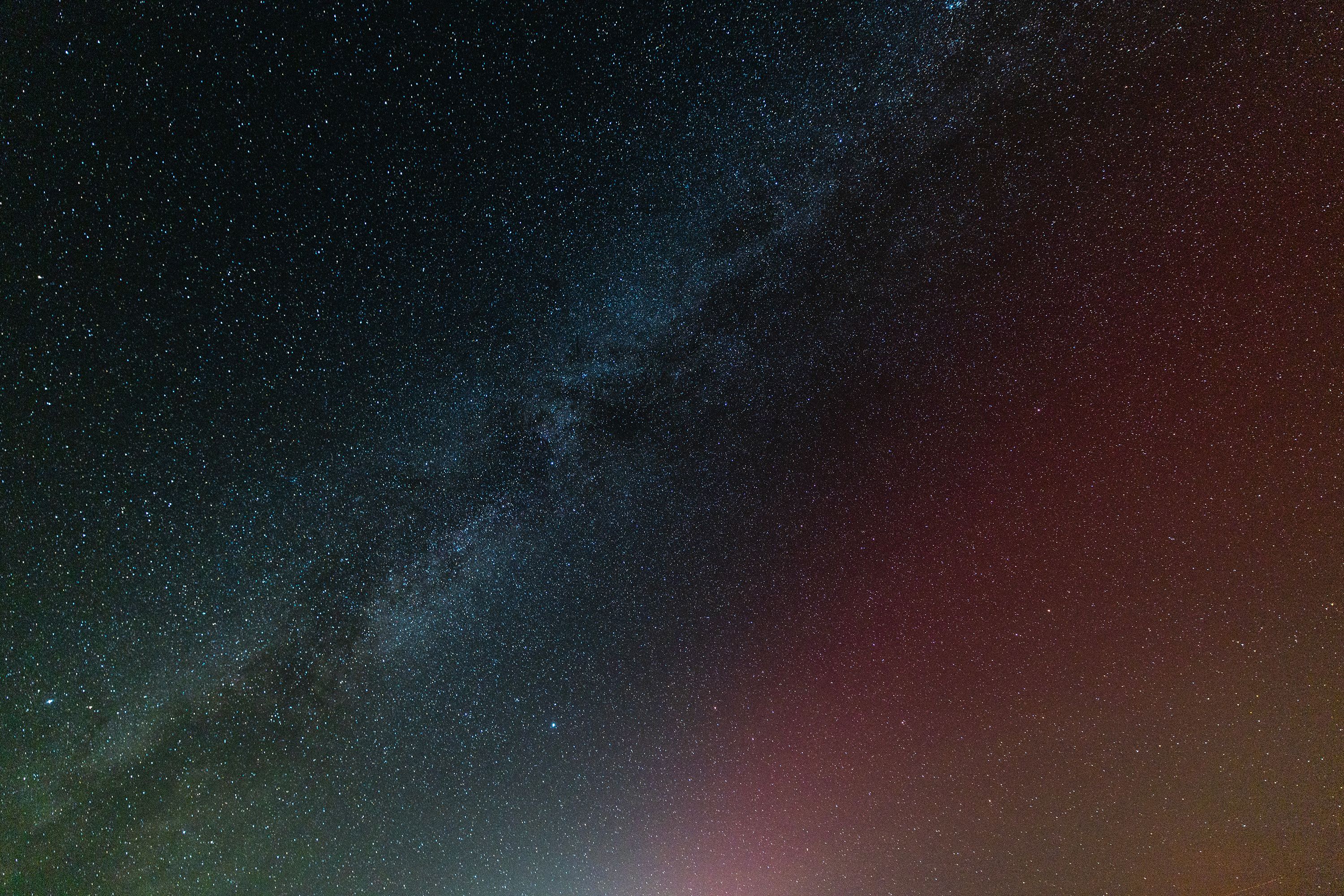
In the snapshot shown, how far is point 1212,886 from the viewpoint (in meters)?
6.60

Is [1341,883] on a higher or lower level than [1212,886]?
lower

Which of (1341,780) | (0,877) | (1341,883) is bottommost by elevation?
(1341,883)

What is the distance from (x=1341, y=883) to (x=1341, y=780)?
67.7 inches

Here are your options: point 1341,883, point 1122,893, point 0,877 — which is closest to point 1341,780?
point 1341,883

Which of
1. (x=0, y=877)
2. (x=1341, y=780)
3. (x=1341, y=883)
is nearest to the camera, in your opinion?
(x=0, y=877)

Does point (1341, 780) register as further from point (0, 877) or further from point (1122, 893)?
point (0, 877)

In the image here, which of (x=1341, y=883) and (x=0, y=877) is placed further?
(x=1341, y=883)

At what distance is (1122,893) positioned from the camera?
660 centimetres

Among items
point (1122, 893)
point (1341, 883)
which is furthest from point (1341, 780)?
point (1122, 893)

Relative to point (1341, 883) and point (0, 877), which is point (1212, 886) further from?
point (0, 877)

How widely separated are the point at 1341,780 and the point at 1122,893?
2314 millimetres

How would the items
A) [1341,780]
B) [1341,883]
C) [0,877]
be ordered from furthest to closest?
[1341,883]
[1341,780]
[0,877]

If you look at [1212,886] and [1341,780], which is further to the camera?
[1212,886]

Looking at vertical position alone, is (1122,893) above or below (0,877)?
below
